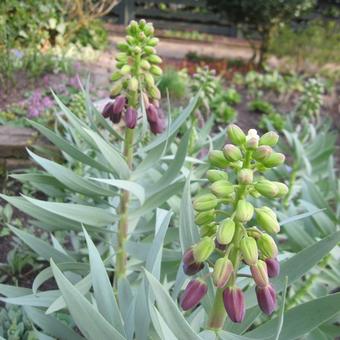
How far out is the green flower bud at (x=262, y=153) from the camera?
3.87ft

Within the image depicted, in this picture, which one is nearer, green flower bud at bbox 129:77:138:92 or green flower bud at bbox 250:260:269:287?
green flower bud at bbox 250:260:269:287

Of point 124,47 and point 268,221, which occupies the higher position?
point 124,47

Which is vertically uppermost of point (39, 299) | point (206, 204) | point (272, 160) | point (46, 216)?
point (272, 160)

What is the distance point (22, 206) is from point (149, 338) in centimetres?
68

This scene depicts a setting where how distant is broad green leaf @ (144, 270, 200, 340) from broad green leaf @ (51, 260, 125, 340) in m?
0.13

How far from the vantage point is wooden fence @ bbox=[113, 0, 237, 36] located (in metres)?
13.0

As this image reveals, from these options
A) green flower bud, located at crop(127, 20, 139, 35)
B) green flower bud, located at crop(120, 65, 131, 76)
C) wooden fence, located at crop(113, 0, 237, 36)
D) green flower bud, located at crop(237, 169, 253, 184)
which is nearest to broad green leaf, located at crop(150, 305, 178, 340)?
green flower bud, located at crop(237, 169, 253, 184)

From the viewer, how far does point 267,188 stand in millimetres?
1175

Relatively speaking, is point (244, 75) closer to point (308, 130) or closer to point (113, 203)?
point (308, 130)

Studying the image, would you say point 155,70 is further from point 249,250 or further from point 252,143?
point 249,250

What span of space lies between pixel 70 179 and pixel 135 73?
0.46m

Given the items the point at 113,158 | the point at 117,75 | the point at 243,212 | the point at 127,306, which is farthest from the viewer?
the point at 117,75

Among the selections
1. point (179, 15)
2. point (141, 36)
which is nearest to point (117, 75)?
point (141, 36)

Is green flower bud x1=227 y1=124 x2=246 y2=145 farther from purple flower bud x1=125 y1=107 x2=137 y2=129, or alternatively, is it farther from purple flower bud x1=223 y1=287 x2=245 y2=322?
purple flower bud x1=125 y1=107 x2=137 y2=129
